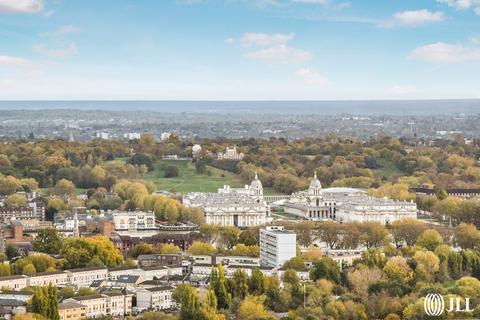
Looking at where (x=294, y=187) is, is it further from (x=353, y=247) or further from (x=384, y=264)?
(x=384, y=264)

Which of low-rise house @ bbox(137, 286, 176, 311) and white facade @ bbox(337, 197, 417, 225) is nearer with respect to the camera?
low-rise house @ bbox(137, 286, 176, 311)

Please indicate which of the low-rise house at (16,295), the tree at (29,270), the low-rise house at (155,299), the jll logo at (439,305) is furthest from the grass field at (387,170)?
the low-rise house at (16,295)

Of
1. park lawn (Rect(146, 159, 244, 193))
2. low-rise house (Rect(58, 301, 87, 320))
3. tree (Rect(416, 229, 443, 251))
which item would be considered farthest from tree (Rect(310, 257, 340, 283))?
park lawn (Rect(146, 159, 244, 193))

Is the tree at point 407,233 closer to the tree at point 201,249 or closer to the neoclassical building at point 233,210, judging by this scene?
the tree at point 201,249

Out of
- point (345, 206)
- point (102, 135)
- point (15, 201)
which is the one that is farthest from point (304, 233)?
point (102, 135)

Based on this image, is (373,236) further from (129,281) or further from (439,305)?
(439,305)

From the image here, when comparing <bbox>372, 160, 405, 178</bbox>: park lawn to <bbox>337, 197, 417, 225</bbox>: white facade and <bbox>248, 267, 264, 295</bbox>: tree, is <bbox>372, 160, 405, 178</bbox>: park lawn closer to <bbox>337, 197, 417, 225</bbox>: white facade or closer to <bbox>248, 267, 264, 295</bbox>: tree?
<bbox>337, 197, 417, 225</bbox>: white facade

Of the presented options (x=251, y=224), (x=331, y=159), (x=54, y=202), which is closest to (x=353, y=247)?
(x=251, y=224)
